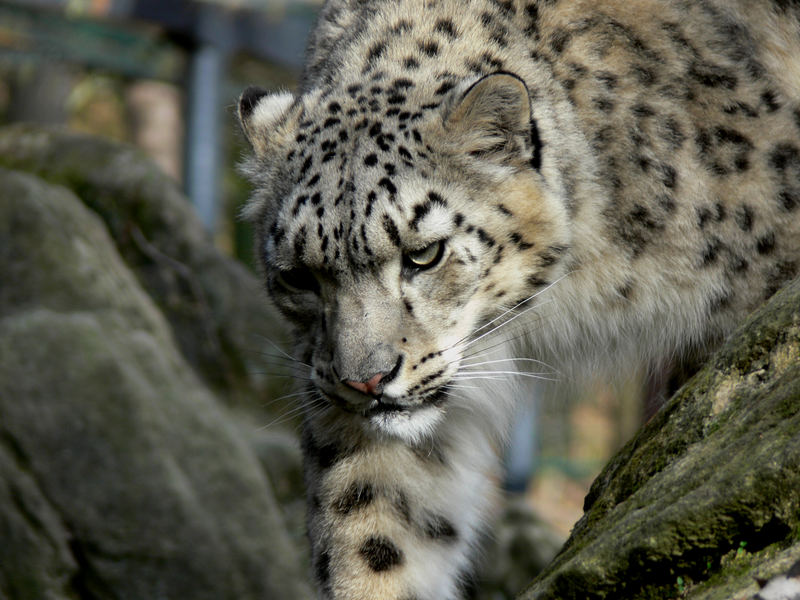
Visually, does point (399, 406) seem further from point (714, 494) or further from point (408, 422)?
point (714, 494)

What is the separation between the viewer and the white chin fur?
12.0 feet

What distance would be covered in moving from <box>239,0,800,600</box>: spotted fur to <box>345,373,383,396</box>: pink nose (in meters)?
0.05

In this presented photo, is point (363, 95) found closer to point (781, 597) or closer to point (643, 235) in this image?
point (643, 235)

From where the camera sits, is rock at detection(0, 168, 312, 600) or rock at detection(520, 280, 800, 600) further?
rock at detection(0, 168, 312, 600)

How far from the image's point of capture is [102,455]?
5.98 m

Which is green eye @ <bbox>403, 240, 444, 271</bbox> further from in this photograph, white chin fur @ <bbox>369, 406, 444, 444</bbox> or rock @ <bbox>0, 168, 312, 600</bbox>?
rock @ <bbox>0, 168, 312, 600</bbox>

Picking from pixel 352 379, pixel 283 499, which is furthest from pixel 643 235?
pixel 283 499

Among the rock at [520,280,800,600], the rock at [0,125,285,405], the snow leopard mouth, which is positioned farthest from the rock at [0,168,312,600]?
the rock at [520,280,800,600]

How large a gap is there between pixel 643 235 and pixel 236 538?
10.8 feet

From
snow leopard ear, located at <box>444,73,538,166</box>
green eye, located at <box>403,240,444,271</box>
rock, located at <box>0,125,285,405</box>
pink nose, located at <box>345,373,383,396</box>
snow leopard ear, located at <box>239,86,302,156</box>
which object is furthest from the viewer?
rock, located at <box>0,125,285,405</box>

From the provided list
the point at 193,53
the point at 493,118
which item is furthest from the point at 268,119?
the point at 193,53

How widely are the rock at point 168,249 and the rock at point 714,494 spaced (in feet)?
16.3

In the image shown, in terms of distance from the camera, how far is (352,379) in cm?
347

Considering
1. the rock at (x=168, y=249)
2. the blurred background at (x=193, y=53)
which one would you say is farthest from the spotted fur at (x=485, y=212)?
the rock at (x=168, y=249)
